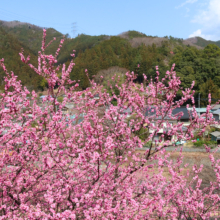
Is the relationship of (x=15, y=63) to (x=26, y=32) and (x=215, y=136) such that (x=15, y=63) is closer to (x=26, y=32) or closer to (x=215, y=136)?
(x=215, y=136)

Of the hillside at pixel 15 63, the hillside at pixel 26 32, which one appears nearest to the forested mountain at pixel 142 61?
the hillside at pixel 15 63

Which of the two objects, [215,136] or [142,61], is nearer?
[215,136]

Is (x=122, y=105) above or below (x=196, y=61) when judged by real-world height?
below

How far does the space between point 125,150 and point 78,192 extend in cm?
126

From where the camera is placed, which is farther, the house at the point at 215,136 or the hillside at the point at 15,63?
the hillside at the point at 15,63

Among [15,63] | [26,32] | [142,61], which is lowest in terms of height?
[142,61]

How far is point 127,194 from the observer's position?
3352 mm

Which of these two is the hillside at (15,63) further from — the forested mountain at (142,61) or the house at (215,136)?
the house at (215,136)

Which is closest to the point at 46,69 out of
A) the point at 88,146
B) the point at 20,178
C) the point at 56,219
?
the point at 88,146

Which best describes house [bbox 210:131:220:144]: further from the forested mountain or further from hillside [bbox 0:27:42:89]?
hillside [bbox 0:27:42:89]

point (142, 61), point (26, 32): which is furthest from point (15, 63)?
point (26, 32)

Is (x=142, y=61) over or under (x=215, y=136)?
over

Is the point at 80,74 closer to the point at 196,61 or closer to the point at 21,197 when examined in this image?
the point at 196,61

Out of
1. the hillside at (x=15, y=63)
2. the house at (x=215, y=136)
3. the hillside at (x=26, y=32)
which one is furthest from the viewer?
the hillside at (x=26, y=32)
